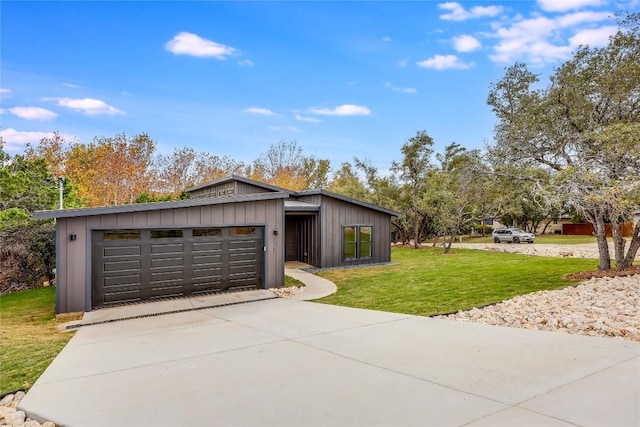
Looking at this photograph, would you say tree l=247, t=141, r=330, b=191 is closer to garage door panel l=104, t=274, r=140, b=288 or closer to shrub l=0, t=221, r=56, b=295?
shrub l=0, t=221, r=56, b=295

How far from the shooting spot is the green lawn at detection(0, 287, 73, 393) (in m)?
4.87

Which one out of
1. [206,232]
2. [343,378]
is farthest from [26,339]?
[343,378]

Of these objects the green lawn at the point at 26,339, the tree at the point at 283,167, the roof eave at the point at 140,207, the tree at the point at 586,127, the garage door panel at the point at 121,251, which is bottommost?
the green lawn at the point at 26,339

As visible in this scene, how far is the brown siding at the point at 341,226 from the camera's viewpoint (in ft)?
52.6

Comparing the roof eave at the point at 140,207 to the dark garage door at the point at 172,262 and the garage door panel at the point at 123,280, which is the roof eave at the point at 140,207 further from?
the garage door panel at the point at 123,280

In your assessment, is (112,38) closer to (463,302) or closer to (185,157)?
(185,157)

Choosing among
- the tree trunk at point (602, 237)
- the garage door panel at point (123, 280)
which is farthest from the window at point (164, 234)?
the tree trunk at point (602, 237)

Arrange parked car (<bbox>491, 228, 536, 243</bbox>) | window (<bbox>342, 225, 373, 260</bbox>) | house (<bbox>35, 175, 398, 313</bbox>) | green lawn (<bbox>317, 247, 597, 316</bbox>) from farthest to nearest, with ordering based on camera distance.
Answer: parked car (<bbox>491, 228, 536, 243</bbox>)
window (<bbox>342, 225, 373, 260</bbox>)
green lawn (<bbox>317, 247, 597, 316</bbox>)
house (<bbox>35, 175, 398, 313</bbox>)

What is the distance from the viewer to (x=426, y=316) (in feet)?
24.5

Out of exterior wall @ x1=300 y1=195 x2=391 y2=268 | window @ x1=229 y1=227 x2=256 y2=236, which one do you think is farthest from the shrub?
exterior wall @ x1=300 y1=195 x2=391 y2=268

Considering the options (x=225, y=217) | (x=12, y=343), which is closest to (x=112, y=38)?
(x=225, y=217)

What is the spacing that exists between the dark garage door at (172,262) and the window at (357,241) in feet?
20.6

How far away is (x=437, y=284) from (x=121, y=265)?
8.73m

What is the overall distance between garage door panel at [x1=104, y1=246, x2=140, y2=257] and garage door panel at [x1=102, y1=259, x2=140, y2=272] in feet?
0.63
